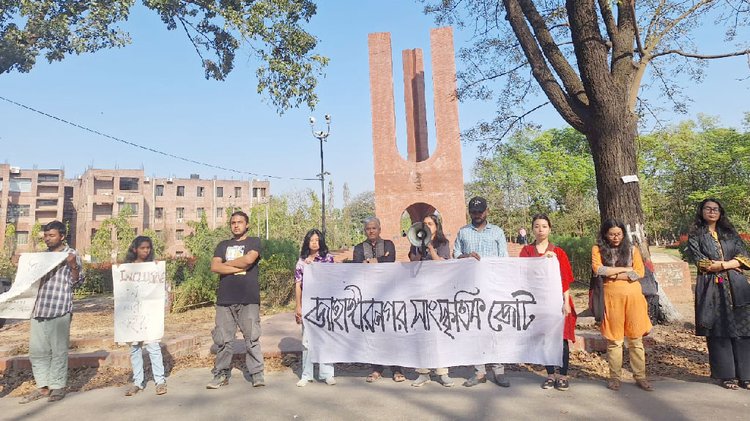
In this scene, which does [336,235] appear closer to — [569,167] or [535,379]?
[569,167]

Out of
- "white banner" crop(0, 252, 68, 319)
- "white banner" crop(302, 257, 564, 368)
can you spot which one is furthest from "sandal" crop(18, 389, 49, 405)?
"white banner" crop(302, 257, 564, 368)

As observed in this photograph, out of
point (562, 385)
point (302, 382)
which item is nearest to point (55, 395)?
point (302, 382)

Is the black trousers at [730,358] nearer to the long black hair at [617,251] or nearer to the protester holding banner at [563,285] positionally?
the long black hair at [617,251]

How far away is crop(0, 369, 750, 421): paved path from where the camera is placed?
138 inches

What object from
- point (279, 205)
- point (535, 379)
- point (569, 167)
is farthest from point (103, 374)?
point (279, 205)

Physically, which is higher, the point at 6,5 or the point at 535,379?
the point at 6,5

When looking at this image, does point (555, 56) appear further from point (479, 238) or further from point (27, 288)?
point (27, 288)

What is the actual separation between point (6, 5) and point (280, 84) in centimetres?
526

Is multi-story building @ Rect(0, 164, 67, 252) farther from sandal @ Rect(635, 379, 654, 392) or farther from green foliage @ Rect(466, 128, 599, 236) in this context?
sandal @ Rect(635, 379, 654, 392)

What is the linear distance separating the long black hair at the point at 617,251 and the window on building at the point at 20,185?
64326mm

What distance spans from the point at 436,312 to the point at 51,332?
3.68 meters

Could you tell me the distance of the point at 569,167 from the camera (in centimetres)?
→ 3325

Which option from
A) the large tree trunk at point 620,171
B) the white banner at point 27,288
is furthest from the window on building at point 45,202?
the large tree trunk at point 620,171

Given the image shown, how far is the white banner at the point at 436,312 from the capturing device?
4297 mm
